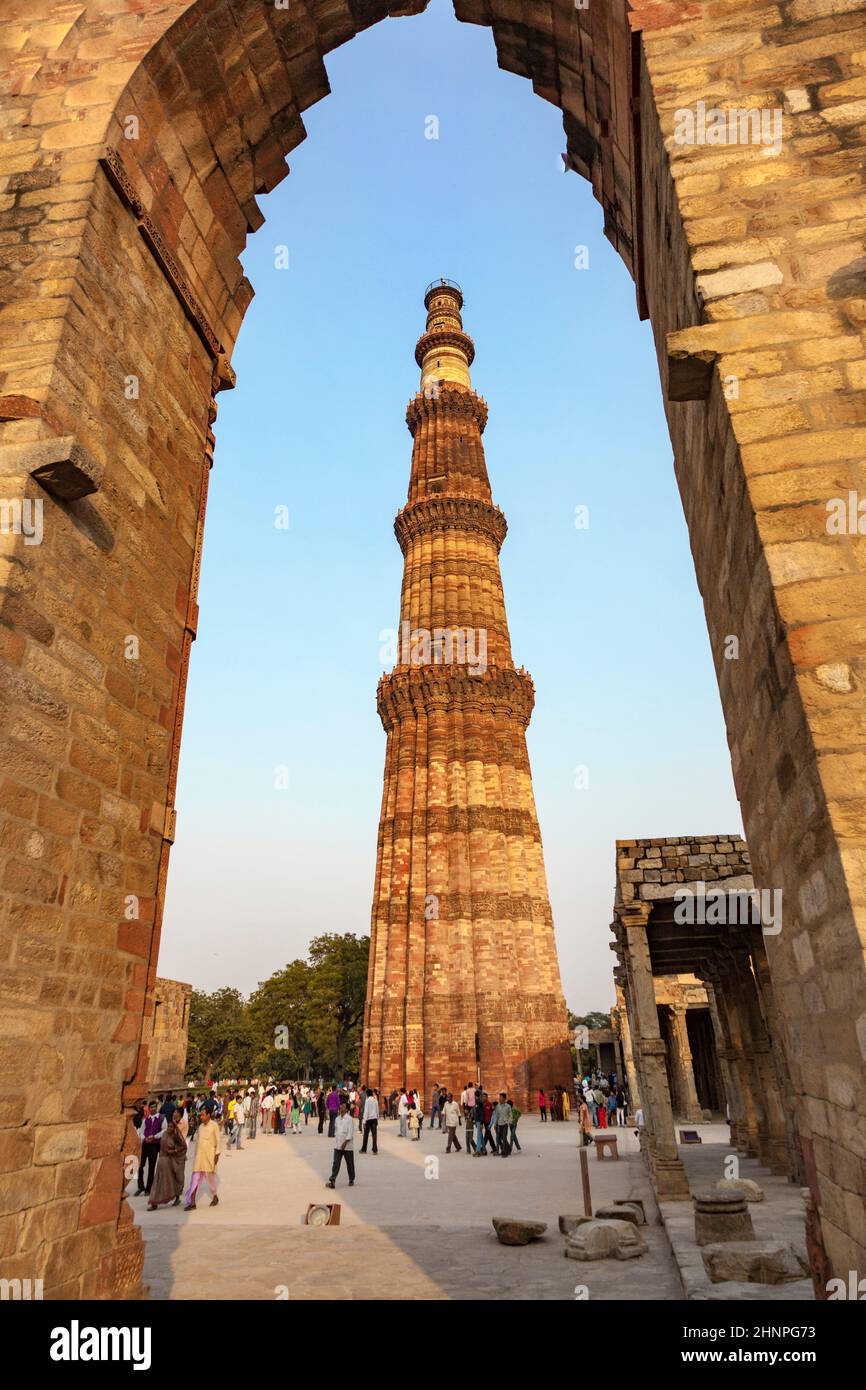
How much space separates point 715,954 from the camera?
12898 mm

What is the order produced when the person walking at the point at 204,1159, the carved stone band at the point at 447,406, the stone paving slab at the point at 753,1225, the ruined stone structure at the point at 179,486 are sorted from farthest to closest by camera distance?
the carved stone band at the point at 447,406
the person walking at the point at 204,1159
the stone paving slab at the point at 753,1225
the ruined stone structure at the point at 179,486

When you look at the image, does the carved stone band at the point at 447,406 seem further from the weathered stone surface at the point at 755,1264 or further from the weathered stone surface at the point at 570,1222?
the weathered stone surface at the point at 755,1264

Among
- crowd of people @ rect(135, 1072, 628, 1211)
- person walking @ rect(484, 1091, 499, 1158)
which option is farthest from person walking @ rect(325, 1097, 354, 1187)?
person walking @ rect(484, 1091, 499, 1158)

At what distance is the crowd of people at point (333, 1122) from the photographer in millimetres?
10227

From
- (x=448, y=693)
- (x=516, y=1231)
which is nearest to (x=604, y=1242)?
(x=516, y=1231)

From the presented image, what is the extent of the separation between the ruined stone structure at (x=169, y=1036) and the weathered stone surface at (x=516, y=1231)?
1801 centimetres

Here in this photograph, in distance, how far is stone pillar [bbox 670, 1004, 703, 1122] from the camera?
22317mm

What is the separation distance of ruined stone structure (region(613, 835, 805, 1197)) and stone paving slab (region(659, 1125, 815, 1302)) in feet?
1.22

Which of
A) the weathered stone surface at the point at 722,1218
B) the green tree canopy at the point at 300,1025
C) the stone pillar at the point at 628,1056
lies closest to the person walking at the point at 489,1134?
the stone pillar at the point at 628,1056

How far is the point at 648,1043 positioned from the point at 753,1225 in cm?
291

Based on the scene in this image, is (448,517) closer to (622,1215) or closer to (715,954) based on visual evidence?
(715,954)

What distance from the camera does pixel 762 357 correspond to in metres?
3.43
